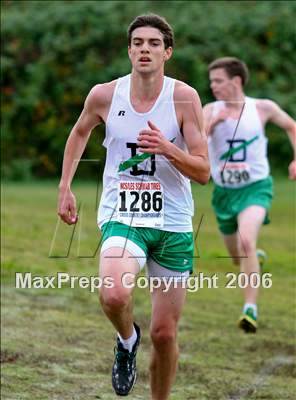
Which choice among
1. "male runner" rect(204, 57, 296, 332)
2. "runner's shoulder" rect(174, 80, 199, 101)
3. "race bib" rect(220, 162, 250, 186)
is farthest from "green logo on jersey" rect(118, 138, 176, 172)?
"race bib" rect(220, 162, 250, 186)

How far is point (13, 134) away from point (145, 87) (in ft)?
67.7

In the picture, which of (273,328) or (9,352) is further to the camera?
(273,328)

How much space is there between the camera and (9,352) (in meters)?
7.97

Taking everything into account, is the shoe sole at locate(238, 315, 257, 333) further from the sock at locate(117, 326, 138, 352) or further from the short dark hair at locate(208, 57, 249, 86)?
the sock at locate(117, 326, 138, 352)

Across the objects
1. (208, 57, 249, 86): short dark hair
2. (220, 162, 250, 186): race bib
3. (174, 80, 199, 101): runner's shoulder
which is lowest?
(174, 80, 199, 101): runner's shoulder

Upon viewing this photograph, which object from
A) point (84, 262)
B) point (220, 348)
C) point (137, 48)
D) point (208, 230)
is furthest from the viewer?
point (208, 230)

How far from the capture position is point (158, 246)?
591 cm

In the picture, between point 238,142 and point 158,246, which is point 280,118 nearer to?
point 238,142

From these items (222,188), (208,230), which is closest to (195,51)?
(208,230)

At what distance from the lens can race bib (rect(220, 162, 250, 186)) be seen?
10180 mm

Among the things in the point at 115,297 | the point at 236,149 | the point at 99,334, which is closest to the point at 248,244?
the point at 236,149

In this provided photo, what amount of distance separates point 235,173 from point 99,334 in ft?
7.21

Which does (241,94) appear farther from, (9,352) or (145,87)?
(145,87)

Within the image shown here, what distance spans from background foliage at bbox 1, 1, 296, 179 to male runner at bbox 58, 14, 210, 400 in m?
18.7
